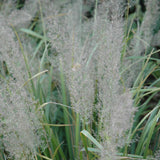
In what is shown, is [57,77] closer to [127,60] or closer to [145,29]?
[127,60]

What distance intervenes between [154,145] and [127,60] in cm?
66

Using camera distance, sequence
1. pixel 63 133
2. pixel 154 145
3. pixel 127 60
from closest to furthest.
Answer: pixel 154 145 → pixel 127 60 → pixel 63 133

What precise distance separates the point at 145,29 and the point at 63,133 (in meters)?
1.07

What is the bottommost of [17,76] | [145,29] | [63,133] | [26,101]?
[63,133]

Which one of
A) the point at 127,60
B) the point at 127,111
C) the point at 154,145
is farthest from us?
the point at 127,60

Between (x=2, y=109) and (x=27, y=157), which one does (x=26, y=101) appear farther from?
(x=27, y=157)

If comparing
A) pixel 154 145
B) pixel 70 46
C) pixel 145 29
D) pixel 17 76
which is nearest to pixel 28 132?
pixel 17 76

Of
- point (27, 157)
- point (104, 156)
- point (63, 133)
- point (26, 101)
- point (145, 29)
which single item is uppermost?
point (145, 29)

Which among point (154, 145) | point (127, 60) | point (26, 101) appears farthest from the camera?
point (127, 60)

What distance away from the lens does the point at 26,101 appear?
136 centimetres

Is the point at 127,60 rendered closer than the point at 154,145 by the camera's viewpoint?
No

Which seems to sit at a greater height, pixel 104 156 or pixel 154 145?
pixel 104 156

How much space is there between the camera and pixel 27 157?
129 centimetres

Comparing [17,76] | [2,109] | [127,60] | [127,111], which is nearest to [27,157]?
[2,109]
